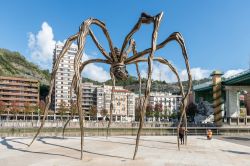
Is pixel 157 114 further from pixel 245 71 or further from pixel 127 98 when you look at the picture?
pixel 245 71

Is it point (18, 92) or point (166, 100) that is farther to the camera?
→ point (166, 100)

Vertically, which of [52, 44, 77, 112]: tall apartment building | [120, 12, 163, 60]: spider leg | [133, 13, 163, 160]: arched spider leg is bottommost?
[133, 13, 163, 160]: arched spider leg

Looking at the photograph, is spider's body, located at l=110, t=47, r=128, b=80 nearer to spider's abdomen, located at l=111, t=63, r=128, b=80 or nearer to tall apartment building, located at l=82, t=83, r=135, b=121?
spider's abdomen, located at l=111, t=63, r=128, b=80

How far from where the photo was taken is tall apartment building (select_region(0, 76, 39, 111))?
11500cm

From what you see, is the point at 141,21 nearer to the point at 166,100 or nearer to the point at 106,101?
the point at 106,101

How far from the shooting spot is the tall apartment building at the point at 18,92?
115000mm

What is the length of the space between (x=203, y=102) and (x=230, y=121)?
49.8 metres

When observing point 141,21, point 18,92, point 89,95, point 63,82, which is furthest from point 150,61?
point 89,95

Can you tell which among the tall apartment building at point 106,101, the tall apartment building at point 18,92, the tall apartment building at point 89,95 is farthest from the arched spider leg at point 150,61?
the tall apartment building at point 89,95

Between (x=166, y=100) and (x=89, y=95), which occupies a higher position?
(x=89, y=95)

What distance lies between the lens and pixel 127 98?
144125 millimetres

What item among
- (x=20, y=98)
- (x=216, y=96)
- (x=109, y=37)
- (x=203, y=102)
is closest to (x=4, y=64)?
(x=20, y=98)

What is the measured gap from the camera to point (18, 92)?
119438 millimetres

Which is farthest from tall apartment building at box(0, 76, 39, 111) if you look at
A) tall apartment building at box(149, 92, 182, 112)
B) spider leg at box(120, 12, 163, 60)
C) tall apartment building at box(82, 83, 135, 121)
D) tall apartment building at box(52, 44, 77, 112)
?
spider leg at box(120, 12, 163, 60)
